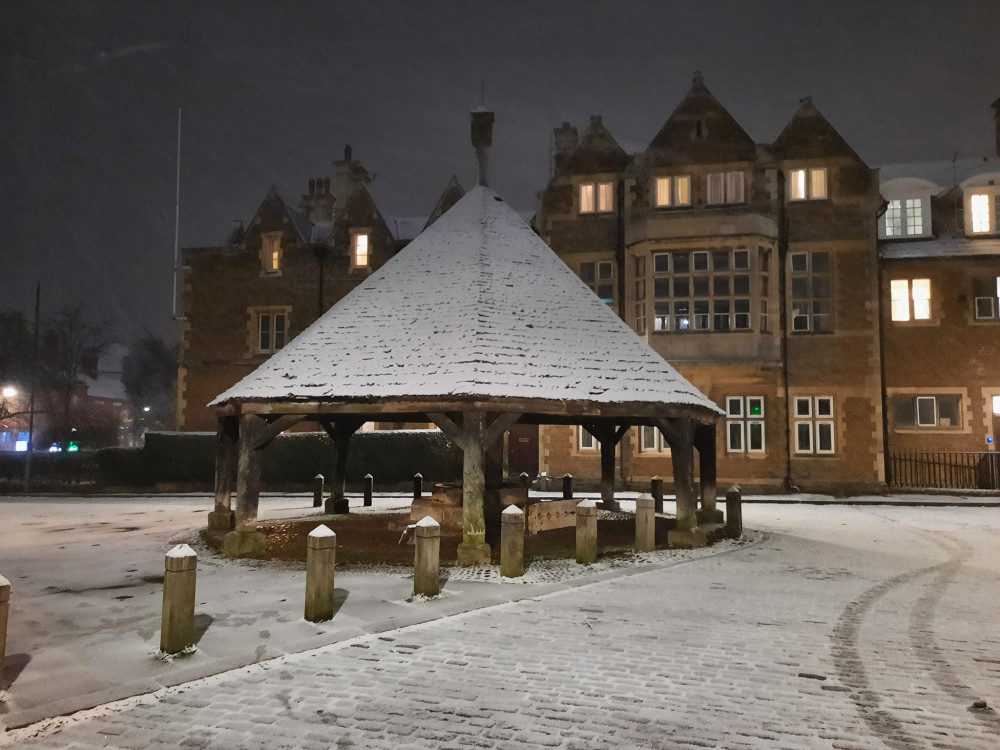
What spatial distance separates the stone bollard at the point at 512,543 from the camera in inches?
360

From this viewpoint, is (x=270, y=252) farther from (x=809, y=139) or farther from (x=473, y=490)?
(x=473, y=490)

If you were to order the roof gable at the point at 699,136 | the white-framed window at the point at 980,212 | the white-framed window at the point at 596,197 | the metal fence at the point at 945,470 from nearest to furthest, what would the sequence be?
the metal fence at the point at 945,470
the roof gable at the point at 699,136
the white-framed window at the point at 980,212
the white-framed window at the point at 596,197

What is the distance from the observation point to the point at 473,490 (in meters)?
10.1

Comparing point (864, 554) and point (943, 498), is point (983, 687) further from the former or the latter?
point (943, 498)

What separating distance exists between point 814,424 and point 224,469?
19.8 metres

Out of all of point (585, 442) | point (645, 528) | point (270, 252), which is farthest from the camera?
point (270, 252)

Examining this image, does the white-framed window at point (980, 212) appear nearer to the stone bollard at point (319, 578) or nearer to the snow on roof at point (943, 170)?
the snow on roof at point (943, 170)

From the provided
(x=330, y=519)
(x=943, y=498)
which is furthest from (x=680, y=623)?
(x=943, y=498)

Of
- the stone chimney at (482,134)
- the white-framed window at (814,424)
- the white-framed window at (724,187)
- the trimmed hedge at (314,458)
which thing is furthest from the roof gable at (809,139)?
the trimmed hedge at (314,458)

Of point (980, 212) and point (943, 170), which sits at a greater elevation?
point (943, 170)

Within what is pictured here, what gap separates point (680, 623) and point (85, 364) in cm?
6028

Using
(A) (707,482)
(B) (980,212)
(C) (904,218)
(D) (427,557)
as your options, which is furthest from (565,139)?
(D) (427,557)

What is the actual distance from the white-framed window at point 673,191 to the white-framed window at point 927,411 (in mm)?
10715

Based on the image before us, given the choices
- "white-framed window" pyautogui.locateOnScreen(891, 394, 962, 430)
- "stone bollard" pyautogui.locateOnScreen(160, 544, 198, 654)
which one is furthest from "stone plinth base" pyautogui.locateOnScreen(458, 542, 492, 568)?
"white-framed window" pyautogui.locateOnScreen(891, 394, 962, 430)
